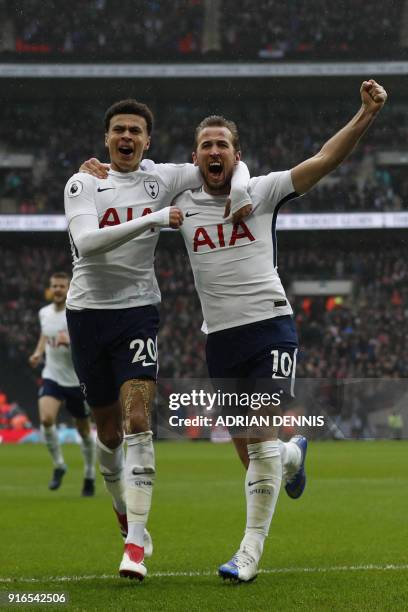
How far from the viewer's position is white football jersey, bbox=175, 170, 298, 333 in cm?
481

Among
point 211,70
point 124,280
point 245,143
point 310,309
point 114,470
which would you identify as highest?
point 124,280

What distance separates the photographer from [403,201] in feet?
104

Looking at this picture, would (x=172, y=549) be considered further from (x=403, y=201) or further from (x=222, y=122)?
(x=403, y=201)

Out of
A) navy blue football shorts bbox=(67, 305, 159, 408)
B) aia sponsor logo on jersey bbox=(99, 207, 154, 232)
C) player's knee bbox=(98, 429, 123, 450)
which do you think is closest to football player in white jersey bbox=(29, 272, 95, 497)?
player's knee bbox=(98, 429, 123, 450)

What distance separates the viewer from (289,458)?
17.1 ft

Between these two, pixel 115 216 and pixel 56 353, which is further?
pixel 56 353

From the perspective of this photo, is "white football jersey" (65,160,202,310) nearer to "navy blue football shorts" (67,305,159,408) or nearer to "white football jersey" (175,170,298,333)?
"navy blue football shorts" (67,305,159,408)

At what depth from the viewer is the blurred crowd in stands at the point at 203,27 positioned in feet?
110

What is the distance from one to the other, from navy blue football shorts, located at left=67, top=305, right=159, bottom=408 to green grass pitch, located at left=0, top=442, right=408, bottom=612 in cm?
94

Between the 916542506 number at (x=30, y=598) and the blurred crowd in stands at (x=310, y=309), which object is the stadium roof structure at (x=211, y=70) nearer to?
the blurred crowd in stands at (x=310, y=309)

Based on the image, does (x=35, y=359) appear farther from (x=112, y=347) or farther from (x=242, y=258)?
(x=242, y=258)

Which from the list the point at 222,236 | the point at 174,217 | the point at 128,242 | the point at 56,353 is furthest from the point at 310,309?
the point at 174,217

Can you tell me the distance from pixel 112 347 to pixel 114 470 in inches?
35.7

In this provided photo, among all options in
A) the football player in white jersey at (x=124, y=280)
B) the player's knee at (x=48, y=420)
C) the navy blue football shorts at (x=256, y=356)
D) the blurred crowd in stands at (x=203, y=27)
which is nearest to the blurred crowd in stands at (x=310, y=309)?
the blurred crowd in stands at (x=203, y=27)
